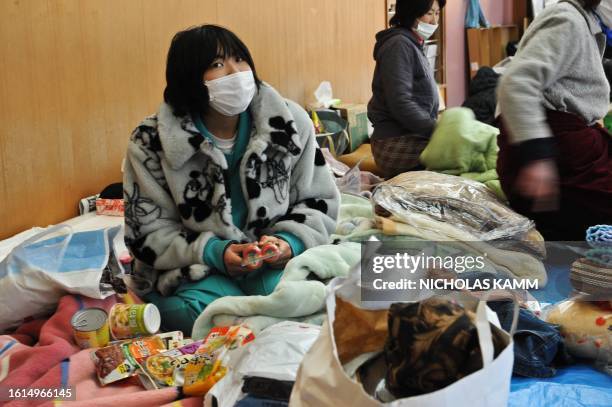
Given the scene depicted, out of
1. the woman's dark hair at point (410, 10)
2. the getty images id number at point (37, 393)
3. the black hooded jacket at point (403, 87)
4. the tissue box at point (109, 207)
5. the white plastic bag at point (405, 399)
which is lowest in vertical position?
the getty images id number at point (37, 393)

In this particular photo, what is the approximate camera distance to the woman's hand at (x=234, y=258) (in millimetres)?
2037

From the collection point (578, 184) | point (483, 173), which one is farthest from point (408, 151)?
point (578, 184)

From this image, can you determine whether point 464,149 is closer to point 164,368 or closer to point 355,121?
point 355,121

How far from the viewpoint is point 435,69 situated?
691cm

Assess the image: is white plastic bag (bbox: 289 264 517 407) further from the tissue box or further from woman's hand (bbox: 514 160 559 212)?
the tissue box

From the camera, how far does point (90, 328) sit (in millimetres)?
1860

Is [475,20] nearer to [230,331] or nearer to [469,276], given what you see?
[469,276]

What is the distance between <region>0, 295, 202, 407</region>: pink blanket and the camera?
1.59 m

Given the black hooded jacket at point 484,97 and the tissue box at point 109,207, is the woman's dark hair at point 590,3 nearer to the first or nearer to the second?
the tissue box at point 109,207

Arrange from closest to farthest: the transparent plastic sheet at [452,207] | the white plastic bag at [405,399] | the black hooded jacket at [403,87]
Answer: the white plastic bag at [405,399] → the transparent plastic sheet at [452,207] → the black hooded jacket at [403,87]

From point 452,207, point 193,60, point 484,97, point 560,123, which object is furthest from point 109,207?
point 484,97

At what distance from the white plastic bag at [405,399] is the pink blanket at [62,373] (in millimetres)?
514

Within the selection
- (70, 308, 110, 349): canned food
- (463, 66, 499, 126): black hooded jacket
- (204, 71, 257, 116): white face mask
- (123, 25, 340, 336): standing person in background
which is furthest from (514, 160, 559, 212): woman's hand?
(463, 66, 499, 126): black hooded jacket

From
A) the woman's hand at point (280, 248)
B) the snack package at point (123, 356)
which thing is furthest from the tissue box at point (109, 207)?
the snack package at point (123, 356)
